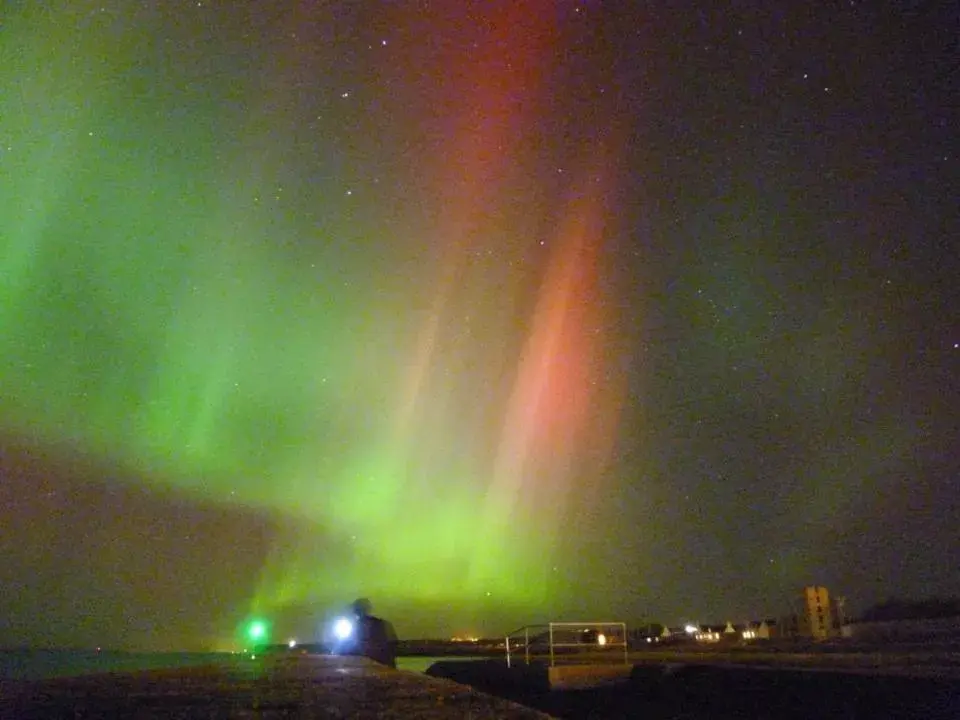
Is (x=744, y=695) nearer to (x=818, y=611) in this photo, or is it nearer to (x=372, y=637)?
(x=372, y=637)

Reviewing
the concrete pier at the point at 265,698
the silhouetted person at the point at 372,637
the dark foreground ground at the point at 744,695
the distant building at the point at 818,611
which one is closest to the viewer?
the concrete pier at the point at 265,698

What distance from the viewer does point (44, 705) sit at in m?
11.5

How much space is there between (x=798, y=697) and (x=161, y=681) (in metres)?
11.1

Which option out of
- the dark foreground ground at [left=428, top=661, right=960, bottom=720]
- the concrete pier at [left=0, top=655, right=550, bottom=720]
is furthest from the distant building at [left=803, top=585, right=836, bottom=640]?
the concrete pier at [left=0, top=655, right=550, bottom=720]

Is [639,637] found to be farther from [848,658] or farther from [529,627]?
[848,658]

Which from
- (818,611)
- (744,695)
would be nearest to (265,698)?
(744,695)

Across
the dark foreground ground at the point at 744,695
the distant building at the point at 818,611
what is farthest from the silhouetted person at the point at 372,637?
the distant building at the point at 818,611

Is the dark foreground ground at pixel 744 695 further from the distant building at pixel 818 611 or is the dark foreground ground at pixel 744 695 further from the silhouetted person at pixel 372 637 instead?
the distant building at pixel 818 611

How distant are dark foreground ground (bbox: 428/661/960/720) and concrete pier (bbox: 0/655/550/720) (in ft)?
18.5

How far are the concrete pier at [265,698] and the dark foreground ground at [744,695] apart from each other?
5634 mm

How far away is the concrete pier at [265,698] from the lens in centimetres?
1025

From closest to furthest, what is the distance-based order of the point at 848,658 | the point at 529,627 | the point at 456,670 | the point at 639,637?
1. the point at 848,658
2. the point at 529,627
3. the point at 456,670
4. the point at 639,637

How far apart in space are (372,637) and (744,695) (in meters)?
9.53

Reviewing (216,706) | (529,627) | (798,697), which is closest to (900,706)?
(798,697)
